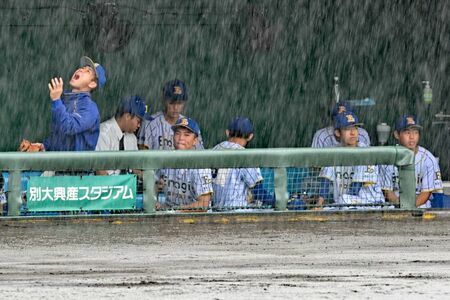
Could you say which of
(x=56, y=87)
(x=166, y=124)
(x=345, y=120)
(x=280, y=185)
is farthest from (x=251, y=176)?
(x=56, y=87)

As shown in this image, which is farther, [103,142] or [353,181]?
[353,181]

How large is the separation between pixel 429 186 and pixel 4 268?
5.91 meters

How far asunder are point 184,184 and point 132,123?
743 millimetres

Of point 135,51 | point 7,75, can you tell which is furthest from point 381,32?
point 7,75

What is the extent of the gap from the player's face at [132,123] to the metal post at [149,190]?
0.51 metres

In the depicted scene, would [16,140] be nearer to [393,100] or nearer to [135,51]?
[135,51]

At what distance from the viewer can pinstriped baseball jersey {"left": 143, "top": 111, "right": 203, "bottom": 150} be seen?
13.5 metres

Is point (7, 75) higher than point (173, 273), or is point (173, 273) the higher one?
point (7, 75)

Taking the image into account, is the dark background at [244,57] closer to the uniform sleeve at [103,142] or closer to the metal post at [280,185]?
the uniform sleeve at [103,142]

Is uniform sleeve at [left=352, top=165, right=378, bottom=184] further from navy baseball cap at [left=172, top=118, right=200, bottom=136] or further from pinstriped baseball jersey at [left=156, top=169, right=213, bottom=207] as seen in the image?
navy baseball cap at [left=172, top=118, right=200, bottom=136]

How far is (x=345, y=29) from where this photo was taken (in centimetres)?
1747

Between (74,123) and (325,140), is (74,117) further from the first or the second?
(325,140)

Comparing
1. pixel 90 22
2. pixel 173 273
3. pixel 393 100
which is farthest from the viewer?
pixel 393 100

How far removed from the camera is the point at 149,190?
40.8 ft
